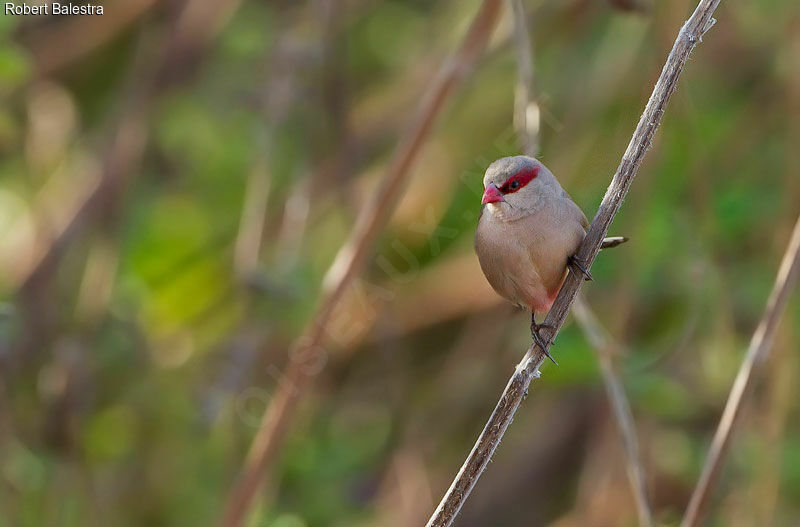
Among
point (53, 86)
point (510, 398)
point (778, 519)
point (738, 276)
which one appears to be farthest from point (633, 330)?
point (53, 86)

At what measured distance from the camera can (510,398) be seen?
5.70ft

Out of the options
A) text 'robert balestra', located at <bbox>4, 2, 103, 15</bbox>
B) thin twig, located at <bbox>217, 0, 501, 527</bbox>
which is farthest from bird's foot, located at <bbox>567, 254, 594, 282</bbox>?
text 'robert balestra', located at <bbox>4, 2, 103, 15</bbox>

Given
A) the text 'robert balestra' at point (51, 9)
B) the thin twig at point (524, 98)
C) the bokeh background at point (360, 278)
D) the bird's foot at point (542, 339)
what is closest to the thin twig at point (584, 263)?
the bird's foot at point (542, 339)

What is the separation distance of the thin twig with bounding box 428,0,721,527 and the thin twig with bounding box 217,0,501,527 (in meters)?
0.92

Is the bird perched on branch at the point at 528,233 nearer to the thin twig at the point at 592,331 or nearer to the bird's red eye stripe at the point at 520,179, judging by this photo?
the bird's red eye stripe at the point at 520,179

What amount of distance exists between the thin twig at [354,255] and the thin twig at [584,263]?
92 cm

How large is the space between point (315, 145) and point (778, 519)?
2.59 meters

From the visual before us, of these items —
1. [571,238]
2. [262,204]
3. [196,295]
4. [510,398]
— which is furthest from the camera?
[196,295]

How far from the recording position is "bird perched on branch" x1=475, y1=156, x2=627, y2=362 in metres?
1.93

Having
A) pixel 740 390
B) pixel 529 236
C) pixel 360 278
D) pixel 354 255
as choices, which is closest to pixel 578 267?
pixel 529 236

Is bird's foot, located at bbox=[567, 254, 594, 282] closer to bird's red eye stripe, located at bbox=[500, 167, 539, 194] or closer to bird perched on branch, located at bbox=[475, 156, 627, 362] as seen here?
bird perched on branch, located at bbox=[475, 156, 627, 362]

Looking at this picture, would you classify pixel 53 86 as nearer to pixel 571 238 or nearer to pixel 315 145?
pixel 315 145

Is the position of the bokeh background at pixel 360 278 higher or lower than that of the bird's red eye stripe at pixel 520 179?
lower

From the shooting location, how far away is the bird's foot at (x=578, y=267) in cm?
180
